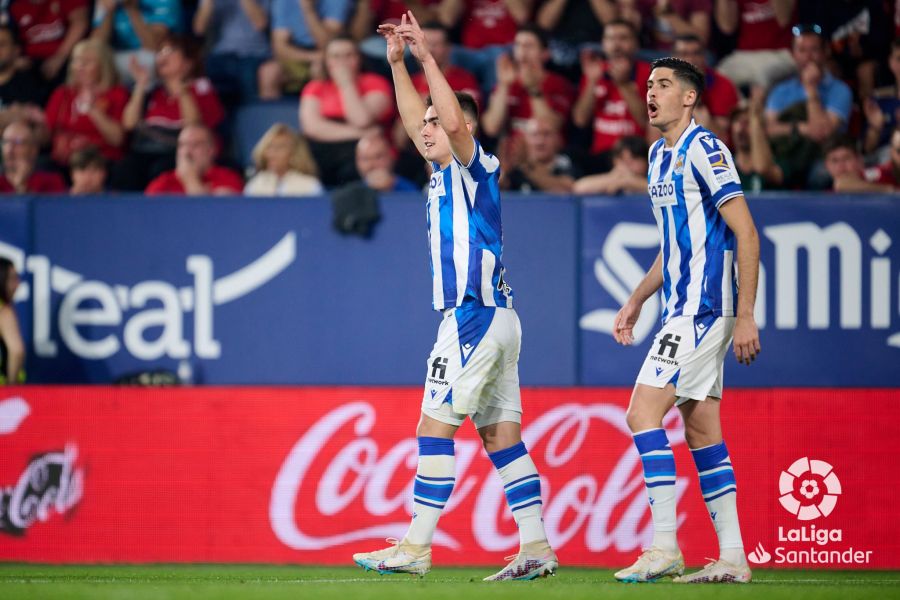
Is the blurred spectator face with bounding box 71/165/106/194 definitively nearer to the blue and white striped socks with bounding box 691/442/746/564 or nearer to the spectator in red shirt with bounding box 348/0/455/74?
the spectator in red shirt with bounding box 348/0/455/74

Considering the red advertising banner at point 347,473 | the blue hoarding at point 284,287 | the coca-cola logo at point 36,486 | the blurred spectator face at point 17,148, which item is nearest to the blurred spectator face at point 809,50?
the blue hoarding at point 284,287

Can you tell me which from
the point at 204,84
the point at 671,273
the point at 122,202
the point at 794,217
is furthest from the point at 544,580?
the point at 204,84

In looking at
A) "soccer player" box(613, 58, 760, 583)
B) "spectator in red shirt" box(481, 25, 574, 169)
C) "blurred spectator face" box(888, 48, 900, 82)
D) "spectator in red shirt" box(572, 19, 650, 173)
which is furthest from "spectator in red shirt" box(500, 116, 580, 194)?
"soccer player" box(613, 58, 760, 583)

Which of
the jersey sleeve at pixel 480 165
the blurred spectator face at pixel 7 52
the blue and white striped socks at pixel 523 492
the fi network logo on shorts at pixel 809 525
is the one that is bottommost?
the fi network logo on shorts at pixel 809 525

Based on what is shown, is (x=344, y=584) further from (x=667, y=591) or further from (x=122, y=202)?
(x=122, y=202)

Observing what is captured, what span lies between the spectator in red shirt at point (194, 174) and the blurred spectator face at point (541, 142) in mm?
2205

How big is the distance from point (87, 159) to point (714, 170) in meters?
6.10

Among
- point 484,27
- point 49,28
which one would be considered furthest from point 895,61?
point 49,28

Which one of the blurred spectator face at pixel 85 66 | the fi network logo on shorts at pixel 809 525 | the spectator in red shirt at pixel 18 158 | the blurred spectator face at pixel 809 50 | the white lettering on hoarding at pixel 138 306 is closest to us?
the fi network logo on shorts at pixel 809 525

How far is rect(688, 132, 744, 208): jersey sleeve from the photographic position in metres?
5.51

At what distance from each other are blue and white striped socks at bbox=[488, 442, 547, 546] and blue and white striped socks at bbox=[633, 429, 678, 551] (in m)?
0.54

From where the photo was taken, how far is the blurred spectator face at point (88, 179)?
33.7 ft

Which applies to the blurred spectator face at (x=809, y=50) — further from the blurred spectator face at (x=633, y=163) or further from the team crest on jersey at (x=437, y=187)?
the team crest on jersey at (x=437, y=187)

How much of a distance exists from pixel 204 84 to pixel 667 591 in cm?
714
